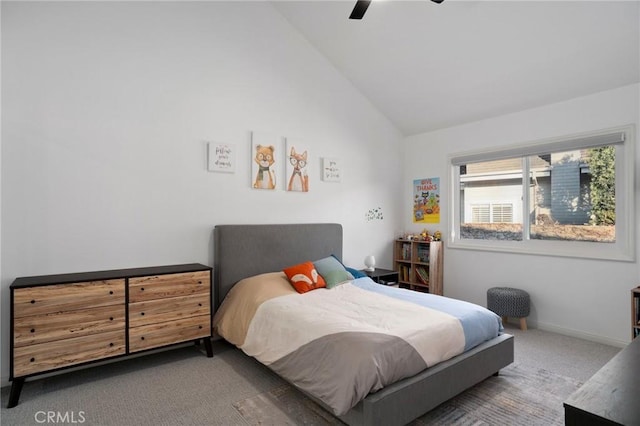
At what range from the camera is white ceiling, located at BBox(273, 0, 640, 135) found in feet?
9.78

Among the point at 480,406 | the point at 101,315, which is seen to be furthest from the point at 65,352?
the point at 480,406

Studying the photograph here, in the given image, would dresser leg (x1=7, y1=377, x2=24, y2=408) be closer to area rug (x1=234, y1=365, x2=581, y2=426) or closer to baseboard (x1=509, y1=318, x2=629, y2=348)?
area rug (x1=234, y1=365, x2=581, y2=426)

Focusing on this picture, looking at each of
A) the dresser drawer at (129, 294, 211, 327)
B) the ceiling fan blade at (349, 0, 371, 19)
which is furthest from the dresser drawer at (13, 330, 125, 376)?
the ceiling fan blade at (349, 0, 371, 19)

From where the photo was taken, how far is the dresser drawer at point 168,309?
2.70 m

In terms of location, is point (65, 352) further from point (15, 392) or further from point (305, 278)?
point (305, 278)

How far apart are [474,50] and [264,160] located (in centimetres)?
251

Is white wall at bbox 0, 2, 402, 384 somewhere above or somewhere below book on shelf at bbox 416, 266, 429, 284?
above

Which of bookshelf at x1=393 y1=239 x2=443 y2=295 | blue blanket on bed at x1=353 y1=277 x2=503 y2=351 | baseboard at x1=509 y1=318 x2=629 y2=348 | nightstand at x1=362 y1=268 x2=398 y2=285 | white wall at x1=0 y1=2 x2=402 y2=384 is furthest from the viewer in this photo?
bookshelf at x1=393 y1=239 x2=443 y2=295

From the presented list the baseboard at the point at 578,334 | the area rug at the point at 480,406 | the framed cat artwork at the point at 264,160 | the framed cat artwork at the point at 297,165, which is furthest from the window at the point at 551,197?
the framed cat artwork at the point at 264,160

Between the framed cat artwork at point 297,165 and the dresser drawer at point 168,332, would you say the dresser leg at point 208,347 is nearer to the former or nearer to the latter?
the dresser drawer at point 168,332

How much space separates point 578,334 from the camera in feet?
11.7

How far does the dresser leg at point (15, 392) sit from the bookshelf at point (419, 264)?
13.9ft

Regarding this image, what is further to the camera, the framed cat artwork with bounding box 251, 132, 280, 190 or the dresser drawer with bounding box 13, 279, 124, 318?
the framed cat artwork with bounding box 251, 132, 280, 190

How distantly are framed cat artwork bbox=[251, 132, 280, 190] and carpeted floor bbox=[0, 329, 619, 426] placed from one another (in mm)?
1811
